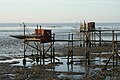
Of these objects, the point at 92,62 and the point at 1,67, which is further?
the point at 92,62

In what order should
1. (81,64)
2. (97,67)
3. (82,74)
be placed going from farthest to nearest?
(81,64) < (97,67) < (82,74)

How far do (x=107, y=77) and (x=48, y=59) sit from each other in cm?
1315

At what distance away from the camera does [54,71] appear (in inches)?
1102

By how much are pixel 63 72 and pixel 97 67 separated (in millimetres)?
4357

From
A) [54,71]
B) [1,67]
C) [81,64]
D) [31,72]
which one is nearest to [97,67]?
[81,64]

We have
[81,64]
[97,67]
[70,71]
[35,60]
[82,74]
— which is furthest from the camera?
[35,60]

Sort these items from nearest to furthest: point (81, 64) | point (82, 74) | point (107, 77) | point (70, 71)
→ point (107, 77)
point (82, 74)
point (70, 71)
point (81, 64)

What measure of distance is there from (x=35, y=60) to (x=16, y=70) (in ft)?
→ 26.3

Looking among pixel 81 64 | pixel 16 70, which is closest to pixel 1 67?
pixel 16 70

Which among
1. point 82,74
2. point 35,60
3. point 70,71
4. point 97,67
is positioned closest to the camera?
point 82,74

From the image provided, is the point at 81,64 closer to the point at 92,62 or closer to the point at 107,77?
the point at 92,62

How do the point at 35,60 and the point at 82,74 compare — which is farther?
the point at 35,60

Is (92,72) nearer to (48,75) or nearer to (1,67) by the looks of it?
(48,75)

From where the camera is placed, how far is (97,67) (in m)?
30.4
